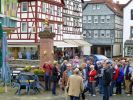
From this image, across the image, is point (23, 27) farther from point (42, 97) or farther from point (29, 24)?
point (42, 97)

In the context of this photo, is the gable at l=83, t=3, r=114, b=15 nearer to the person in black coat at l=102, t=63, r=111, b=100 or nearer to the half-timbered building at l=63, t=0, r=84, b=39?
the half-timbered building at l=63, t=0, r=84, b=39

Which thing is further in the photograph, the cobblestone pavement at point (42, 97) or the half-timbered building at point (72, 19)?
the half-timbered building at point (72, 19)

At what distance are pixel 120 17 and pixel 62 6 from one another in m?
19.1

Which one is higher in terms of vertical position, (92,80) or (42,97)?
(92,80)

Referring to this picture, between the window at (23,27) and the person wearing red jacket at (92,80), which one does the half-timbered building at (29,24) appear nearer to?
the window at (23,27)

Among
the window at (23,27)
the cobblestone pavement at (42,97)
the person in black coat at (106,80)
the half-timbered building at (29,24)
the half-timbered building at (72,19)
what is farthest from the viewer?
the half-timbered building at (72,19)

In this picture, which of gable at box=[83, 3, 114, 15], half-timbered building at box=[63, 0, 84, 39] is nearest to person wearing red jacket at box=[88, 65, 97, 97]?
half-timbered building at box=[63, 0, 84, 39]

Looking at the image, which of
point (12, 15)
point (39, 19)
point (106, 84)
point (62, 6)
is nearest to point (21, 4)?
point (39, 19)

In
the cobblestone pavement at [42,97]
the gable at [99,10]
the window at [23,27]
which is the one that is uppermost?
the gable at [99,10]

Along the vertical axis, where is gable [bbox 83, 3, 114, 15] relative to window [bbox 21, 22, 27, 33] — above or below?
Result: above

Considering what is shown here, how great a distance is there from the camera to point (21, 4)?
34.4 m

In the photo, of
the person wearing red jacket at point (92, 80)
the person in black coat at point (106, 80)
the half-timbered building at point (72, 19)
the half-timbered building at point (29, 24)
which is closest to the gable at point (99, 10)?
the half-timbered building at point (72, 19)

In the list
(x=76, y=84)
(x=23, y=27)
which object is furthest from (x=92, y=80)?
(x=23, y=27)

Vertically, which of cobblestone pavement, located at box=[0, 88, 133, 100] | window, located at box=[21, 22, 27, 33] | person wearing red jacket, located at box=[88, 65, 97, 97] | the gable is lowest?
cobblestone pavement, located at box=[0, 88, 133, 100]
